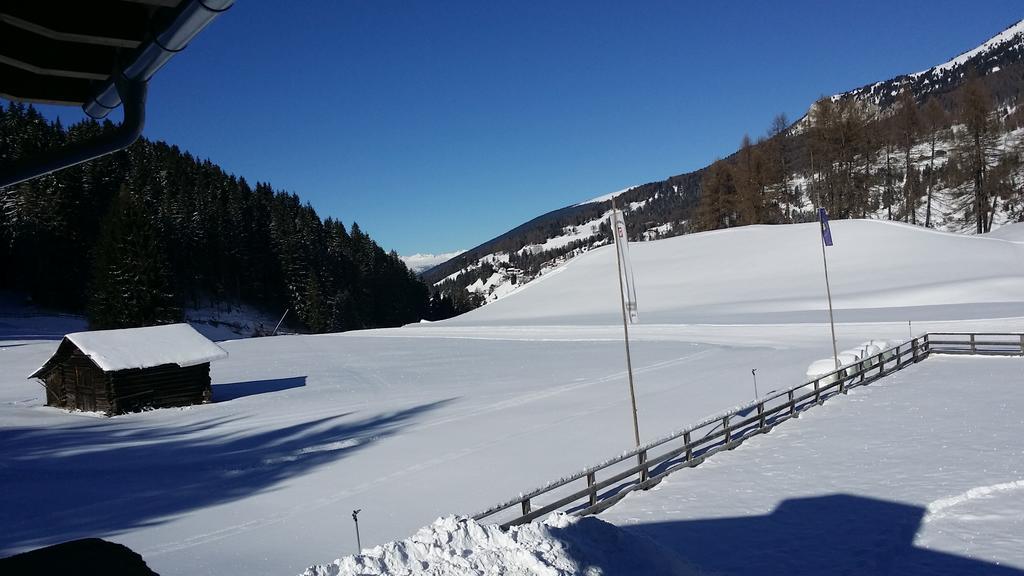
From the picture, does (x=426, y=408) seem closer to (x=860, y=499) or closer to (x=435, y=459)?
(x=435, y=459)

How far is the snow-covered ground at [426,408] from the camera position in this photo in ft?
39.5

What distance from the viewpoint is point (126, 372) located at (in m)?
25.0

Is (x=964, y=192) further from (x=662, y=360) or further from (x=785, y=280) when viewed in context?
(x=662, y=360)

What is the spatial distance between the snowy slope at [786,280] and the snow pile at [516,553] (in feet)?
100

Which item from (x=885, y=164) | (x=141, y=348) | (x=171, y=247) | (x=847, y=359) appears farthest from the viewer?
(x=171, y=247)

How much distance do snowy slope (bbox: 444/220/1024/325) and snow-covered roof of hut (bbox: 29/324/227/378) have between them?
26096 mm

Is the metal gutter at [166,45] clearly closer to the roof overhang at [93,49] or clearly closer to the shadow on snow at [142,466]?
the roof overhang at [93,49]

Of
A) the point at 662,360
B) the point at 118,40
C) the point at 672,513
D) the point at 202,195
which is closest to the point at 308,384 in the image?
the point at 662,360

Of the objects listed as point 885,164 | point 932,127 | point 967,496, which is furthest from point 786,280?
point 967,496

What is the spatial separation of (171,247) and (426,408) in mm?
58421

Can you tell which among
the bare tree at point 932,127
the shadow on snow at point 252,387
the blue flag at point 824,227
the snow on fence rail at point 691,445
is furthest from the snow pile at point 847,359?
the bare tree at point 932,127

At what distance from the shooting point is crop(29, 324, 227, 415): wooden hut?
81.7 ft

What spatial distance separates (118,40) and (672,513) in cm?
1001

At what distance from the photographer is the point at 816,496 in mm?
10258
